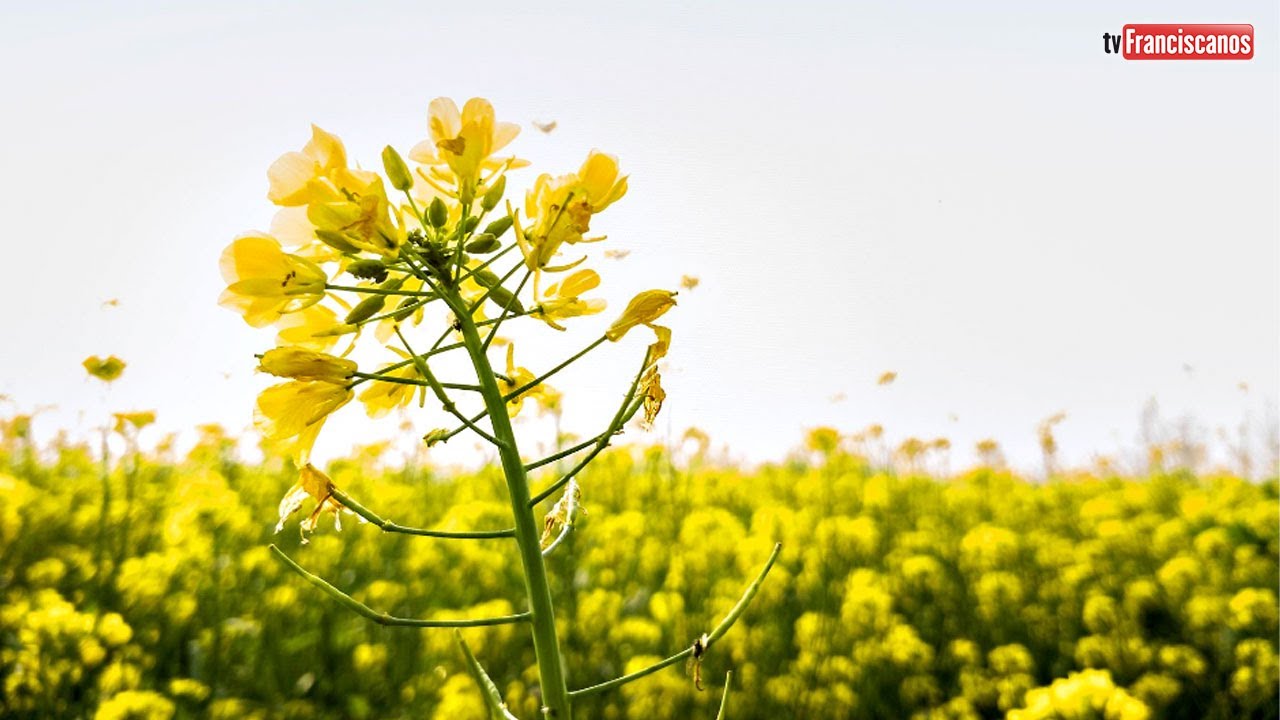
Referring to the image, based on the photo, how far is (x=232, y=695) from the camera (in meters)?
2.78

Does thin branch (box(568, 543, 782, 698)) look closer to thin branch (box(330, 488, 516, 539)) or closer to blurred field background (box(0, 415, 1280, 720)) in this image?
thin branch (box(330, 488, 516, 539))

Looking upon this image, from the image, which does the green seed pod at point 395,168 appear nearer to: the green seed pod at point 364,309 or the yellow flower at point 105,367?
the green seed pod at point 364,309

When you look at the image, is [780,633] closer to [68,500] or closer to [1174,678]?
[1174,678]

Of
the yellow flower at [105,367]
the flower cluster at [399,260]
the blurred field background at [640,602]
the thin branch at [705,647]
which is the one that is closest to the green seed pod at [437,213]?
the flower cluster at [399,260]

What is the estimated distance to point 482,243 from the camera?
3.01 ft

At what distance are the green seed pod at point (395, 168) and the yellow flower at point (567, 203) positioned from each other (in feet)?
0.36

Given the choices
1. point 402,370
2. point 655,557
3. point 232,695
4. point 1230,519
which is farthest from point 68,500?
point 1230,519

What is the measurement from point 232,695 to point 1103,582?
3017 millimetres

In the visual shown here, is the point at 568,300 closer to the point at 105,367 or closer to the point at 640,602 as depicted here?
the point at 105,367

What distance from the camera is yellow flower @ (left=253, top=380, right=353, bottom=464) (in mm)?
881

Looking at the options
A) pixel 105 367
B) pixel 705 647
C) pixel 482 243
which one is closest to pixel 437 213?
pixel 482 243

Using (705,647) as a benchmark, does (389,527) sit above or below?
above

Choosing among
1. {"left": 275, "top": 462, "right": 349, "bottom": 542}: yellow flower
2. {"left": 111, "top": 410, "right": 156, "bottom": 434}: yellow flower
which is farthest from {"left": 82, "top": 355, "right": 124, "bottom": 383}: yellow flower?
{"left": 275, "top": 462, "right": 349, "bottom": 542}: yellow flower

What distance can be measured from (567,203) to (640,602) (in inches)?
108
